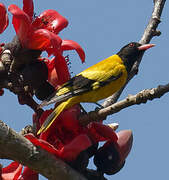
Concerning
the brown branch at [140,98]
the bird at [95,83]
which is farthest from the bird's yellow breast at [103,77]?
the brown branch at [140,98]

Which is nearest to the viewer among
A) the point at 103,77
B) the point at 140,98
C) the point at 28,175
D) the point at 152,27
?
the point at 140,98

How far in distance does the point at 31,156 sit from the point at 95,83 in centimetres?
174

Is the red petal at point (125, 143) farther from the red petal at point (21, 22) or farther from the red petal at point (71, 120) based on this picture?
the red petal at point (21, 22)

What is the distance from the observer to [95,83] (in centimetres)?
352

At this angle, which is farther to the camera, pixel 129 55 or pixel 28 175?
pixel 129 55

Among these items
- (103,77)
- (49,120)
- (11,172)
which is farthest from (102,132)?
(103,77)

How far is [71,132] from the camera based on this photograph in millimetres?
2262

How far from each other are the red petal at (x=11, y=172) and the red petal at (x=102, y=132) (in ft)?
1.54

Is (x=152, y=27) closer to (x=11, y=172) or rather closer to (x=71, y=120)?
(x=71, y=120)

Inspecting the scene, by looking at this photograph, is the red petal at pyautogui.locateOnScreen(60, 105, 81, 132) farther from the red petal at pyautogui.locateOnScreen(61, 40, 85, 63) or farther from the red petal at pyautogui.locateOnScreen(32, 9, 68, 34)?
the red petal at pyautogui.locateOnScreen(32, 9, 68, 34)

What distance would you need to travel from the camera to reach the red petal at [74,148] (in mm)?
2064

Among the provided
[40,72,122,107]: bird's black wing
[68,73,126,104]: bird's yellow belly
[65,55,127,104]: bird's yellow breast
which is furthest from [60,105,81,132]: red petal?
[68,73,126,104]: bird's yellow belly

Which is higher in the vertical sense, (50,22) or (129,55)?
(50,22)

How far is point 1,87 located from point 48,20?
1.91 feet
